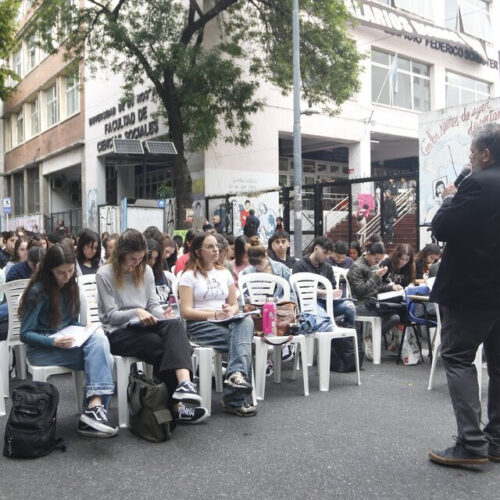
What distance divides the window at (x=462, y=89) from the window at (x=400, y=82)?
4.25 ft

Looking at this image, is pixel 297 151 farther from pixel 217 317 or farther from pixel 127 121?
pixel 127 121

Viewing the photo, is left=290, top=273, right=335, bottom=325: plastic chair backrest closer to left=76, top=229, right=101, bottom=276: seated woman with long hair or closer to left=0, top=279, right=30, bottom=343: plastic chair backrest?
left=76, top=229, right=101, bottom=276: seated woman with long hair

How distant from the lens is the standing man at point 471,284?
369cm

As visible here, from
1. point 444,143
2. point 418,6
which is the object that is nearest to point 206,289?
point 444,143

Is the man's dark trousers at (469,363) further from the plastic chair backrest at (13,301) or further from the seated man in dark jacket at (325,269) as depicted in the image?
the plastic chair backrest at (13,301)

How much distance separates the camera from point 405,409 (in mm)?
5203

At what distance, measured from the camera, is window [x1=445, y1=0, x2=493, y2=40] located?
26484mm

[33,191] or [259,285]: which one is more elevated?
[33,191]

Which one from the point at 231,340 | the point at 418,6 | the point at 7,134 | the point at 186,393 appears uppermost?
the point at 418,6

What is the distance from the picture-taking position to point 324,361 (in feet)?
19.6

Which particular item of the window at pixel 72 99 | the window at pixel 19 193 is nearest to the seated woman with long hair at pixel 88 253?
the window at pixel 72 99

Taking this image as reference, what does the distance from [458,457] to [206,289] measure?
258 cm

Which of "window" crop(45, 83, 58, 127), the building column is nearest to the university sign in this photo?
the building column

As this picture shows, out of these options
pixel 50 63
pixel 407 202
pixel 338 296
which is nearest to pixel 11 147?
pixel 50 63
